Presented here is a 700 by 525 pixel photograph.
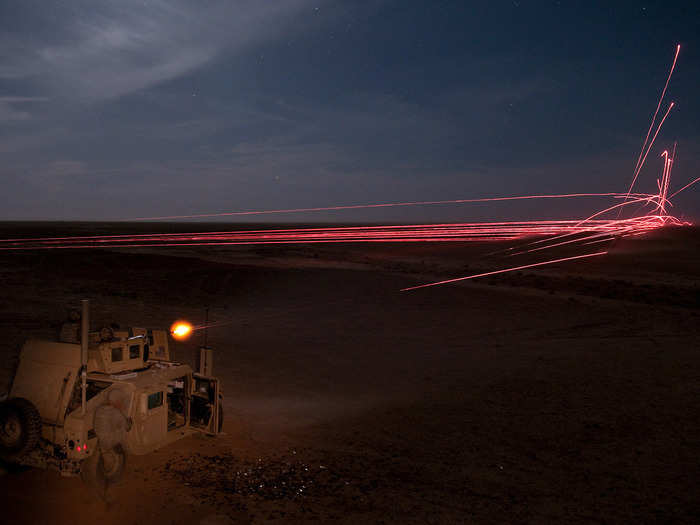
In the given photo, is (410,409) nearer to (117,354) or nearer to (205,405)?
(205,405)

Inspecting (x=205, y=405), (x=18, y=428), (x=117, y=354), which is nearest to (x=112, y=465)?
(x=18, y=428)

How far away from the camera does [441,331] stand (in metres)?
20.2

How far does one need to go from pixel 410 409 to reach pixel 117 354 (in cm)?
638

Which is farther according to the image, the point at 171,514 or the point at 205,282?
the point at 205,282

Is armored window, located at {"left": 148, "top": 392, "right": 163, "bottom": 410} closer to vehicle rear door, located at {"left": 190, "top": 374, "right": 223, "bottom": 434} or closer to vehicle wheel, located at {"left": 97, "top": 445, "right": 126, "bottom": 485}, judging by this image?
vehicle wheel, located at {"left": 97, "top": 445, "right": 126, "bottom": 485}

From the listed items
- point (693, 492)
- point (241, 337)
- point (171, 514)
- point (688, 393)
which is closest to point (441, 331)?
point (241, 337)

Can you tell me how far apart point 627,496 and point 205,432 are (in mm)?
6092

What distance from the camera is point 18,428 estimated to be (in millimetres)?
6516

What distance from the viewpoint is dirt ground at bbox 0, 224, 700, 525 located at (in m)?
7.05

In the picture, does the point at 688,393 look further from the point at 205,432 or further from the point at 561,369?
the point at 205,432

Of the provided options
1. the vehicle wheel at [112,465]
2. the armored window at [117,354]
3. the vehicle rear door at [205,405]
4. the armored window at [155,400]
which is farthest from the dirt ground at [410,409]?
the armored window at [117,354]

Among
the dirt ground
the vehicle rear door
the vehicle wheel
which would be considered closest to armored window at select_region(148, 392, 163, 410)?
the vehicle wheel

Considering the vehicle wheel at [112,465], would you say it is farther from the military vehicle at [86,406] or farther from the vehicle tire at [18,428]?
the vehicle tire at [18,428]

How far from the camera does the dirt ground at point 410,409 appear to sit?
705cm
